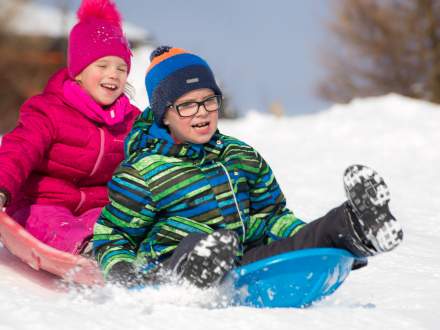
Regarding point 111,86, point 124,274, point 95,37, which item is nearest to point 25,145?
point 111,86

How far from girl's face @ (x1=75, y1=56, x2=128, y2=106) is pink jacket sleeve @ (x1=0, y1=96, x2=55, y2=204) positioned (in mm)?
207

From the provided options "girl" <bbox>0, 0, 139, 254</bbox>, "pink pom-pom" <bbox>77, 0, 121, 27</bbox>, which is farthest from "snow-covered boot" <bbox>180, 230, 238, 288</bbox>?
"pink pom-pom" <bbox>77, 0, 121, 27</bbox>

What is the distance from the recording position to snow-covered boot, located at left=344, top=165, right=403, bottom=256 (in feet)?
6.40

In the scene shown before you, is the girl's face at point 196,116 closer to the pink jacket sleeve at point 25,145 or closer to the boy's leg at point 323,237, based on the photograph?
the boy's leg at point 323,237

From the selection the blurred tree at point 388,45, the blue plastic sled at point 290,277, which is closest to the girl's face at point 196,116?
the blue plastic sled at point 290,277

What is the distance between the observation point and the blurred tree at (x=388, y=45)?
17266 millimetres

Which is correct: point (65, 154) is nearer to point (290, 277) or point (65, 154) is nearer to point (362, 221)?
point (290, 277)

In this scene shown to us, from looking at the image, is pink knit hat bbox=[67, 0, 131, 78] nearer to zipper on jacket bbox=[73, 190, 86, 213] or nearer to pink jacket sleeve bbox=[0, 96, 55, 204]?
pink jacket sleeve bbox=[0, 96, 55, 204]

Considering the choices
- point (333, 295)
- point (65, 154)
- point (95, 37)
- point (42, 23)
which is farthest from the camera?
point (42, 23)

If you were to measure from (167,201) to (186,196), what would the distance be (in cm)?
6

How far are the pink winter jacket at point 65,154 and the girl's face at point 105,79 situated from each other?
9 cm

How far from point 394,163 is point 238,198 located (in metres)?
4.08

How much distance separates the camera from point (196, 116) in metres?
2.35

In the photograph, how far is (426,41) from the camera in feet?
56.6
